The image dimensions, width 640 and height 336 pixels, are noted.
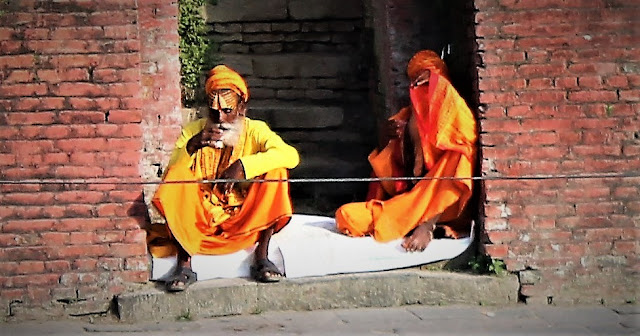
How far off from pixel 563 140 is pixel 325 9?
262 cm

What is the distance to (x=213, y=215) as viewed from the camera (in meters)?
5.75

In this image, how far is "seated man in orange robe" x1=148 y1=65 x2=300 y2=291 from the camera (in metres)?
5.59

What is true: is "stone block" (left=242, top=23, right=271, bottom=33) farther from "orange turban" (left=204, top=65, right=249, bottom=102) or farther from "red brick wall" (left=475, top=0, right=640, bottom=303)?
"red brick wall" (left=475, top=0, right=640, bottom=303)

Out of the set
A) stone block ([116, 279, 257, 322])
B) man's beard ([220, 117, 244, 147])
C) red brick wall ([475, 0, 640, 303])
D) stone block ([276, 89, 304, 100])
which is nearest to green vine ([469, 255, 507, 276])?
red brick wall ([475, 0, 640, 303])

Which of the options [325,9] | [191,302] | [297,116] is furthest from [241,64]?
[191,302]

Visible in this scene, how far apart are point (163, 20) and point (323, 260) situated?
2.04 m

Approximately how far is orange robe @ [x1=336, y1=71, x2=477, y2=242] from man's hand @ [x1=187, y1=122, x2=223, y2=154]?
86cm

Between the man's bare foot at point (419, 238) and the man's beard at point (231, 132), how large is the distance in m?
1.18

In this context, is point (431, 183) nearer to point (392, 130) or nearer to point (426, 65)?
point (392, 130)

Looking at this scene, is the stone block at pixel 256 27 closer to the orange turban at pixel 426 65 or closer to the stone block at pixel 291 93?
the stone block at pixel 291 93

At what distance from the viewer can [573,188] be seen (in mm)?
5715

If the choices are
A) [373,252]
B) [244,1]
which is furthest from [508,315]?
[244,1]

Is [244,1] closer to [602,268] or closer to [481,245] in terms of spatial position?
[481,245]

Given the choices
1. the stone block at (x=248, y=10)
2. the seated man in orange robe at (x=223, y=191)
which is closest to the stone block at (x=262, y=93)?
the stone block at (x=248, y=10)
